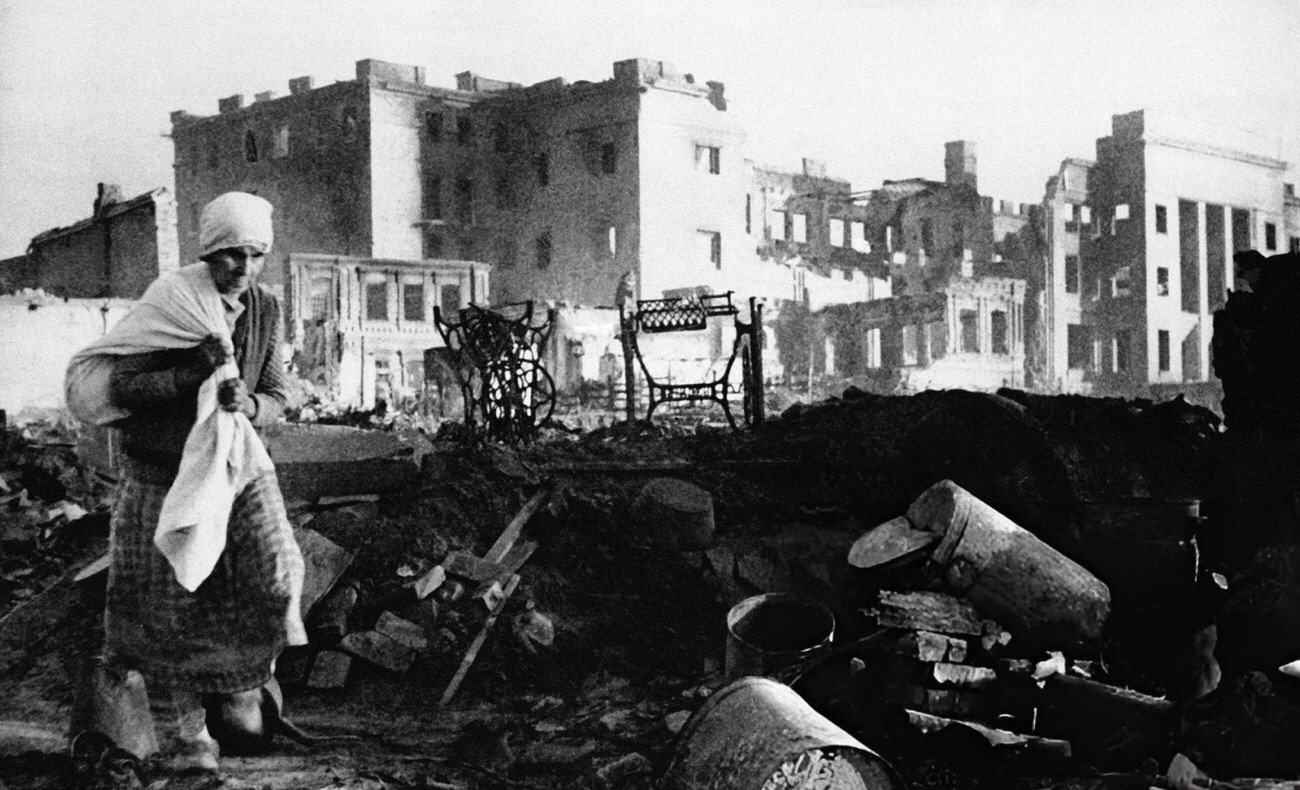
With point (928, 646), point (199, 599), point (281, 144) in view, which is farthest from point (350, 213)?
point (928, 646)

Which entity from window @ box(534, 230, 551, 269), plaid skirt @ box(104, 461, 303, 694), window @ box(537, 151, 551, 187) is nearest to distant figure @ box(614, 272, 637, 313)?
window @ box(534, 230, 551, 269)

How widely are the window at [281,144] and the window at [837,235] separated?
14.5 feet

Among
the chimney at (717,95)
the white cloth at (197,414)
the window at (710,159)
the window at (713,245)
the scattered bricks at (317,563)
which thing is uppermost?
the chimney at (717,95)

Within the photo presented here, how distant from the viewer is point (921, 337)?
761 cm

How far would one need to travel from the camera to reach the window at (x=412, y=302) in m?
7.63

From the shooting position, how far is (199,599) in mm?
4562

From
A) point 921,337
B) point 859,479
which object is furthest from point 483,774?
point 921,337

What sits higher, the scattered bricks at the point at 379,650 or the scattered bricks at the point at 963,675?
the scattered bricks at the point at 379,650

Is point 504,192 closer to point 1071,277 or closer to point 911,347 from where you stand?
point 911,347

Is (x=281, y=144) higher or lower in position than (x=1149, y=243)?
higher

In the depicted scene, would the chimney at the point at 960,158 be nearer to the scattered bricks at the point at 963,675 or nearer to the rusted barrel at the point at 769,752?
the scattered bricks at the point at 963,675

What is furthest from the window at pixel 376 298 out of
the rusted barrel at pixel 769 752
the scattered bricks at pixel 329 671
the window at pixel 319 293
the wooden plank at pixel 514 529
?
the rusted barrel at pixel 769 752

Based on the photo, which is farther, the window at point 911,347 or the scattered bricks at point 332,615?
the window at point 911,347

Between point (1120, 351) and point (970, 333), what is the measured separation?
1.14 meters
